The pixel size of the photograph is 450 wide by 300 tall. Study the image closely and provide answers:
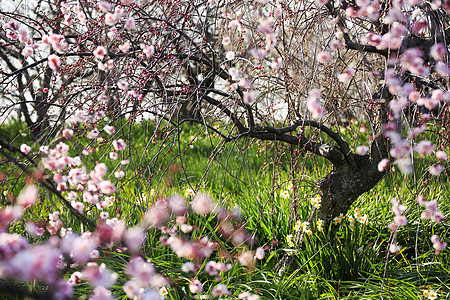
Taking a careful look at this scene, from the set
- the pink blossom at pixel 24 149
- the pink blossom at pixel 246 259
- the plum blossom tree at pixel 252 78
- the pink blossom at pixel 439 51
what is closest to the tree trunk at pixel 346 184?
the plum blossom tree at pixel 252 78

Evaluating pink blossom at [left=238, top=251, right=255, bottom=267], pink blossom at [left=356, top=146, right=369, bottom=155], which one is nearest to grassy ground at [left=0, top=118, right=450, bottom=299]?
pink blossom at [left=238, top=251, right=255, bottom=267]

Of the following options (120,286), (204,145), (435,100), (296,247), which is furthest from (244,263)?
(204,145)

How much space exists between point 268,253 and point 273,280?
47cm

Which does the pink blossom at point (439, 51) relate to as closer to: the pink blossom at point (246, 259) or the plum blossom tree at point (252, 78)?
the plum blossom tree at point (252, 78)

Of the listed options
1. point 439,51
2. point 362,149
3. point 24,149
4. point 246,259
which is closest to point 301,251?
point 246,259

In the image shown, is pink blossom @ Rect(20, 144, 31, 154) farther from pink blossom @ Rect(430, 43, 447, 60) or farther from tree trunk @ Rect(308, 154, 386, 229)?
pink blossom @ Rect(430, 43, 447, 60)

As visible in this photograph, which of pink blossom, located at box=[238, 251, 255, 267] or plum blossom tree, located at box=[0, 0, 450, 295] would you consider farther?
pink blossom, located at box=[238, 251, 255, 267]

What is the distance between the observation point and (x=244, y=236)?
271 centimetres

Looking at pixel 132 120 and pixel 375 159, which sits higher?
pixel 132 120

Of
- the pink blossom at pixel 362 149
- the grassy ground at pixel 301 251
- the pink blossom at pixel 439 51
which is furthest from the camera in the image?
the pink blossom at pixel 362 149

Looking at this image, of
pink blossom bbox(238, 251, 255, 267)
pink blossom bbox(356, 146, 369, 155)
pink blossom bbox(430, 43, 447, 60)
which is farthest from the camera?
pink blossom bbox(356, 146, 369, 155)

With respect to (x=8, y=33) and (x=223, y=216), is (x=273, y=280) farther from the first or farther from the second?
(x=8, y=33)

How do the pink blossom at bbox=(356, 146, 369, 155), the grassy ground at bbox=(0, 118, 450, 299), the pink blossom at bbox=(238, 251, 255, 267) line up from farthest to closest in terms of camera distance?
the pink blossom at bbox=(356, 146, 369, 155)
the pink blossom at bbox=(238, 251, 255, 267)
the grassy ground at bbox=(0, 118, 450, 299)

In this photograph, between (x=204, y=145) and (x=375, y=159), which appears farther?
(x=204, y=145)
